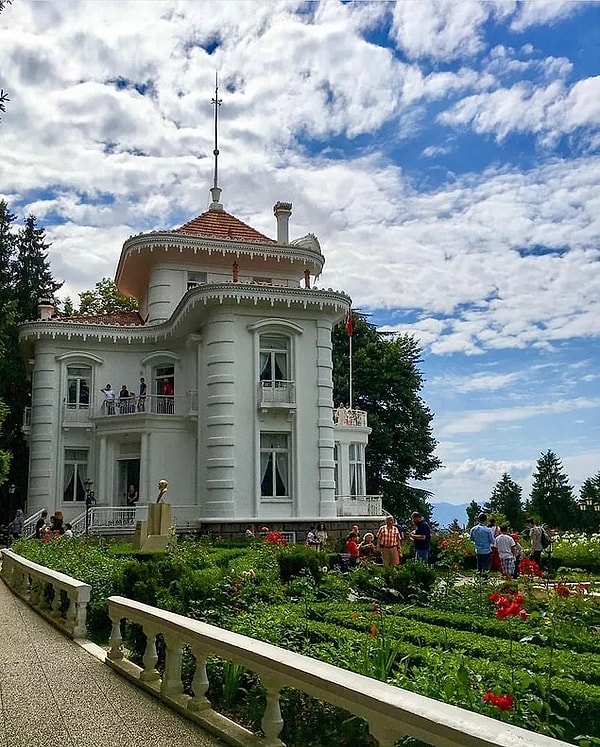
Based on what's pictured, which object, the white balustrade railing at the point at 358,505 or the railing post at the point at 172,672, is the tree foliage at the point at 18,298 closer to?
the white balustrade railing at the point at 358,505

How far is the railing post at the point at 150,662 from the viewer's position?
745 centimetres

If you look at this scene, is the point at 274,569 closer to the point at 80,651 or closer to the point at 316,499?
the point at 80,651

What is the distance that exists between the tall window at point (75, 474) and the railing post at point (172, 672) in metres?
24.5

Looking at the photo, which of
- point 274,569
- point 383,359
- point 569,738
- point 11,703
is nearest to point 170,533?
point 274,569

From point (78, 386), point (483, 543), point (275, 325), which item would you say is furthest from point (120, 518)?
point (483, 543)

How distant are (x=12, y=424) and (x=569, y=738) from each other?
1556 inches

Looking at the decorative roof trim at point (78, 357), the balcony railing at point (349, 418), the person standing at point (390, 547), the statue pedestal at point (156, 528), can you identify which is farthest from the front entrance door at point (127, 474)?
the person standing at point (390, 547)

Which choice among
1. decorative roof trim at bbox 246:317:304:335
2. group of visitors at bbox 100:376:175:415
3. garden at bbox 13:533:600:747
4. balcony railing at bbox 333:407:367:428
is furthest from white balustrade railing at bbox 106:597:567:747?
balcony railing at bbox 333:407:367:428

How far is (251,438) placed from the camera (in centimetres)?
2694

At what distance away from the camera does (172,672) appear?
689cm

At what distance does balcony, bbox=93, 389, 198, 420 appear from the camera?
2969cm

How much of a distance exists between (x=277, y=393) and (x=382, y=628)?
755 inches

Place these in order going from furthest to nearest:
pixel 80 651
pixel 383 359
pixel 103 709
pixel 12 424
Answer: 1. pixel 383 359
2. pixel 12 424
3. pixel 80 651
4. pixel 103 709

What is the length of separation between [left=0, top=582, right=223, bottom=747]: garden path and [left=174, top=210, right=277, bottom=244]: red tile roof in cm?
2473
